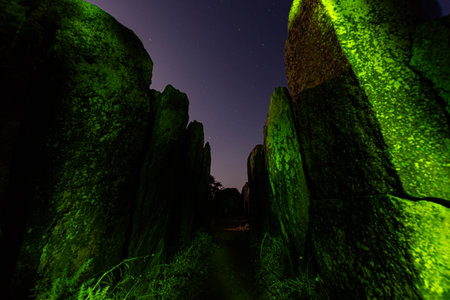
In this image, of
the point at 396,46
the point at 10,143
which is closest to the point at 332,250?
the point at 396,46

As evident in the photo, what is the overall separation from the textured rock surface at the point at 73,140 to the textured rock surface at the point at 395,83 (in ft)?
11.7

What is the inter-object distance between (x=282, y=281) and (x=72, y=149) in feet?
14.3

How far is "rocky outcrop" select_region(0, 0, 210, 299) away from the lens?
72.8 inches

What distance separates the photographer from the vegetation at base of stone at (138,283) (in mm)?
2062

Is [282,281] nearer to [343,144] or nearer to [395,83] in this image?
[343,144]

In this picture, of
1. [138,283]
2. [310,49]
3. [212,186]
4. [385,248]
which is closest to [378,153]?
[385,248]

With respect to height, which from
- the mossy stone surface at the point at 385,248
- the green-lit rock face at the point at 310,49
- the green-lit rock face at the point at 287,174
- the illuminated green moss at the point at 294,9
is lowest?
the mossy stone surface at the point at 385,248

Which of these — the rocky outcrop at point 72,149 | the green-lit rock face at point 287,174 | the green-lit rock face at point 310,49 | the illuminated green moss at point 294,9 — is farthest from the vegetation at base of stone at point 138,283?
the illuminated green moss at point 294,9

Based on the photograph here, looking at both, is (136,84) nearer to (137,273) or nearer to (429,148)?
(137,273)

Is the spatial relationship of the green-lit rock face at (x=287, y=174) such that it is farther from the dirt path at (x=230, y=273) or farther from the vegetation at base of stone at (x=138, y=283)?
the vegetation at base of stone at (x=138, y=283)

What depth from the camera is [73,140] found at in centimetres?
240

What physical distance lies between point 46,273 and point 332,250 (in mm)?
3672

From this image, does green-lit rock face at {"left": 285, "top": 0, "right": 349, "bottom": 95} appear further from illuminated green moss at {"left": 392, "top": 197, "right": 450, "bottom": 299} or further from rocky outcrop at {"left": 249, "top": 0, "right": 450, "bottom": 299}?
illuminated green moss at {"left": 392, "top": 197, "right": 450, "bottom": 299}

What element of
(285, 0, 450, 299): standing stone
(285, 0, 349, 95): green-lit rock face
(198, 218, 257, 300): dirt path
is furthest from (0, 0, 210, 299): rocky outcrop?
(285, 0, 450, 299): standing stone
